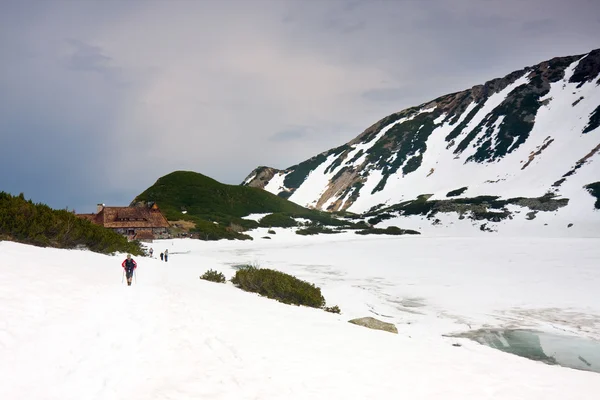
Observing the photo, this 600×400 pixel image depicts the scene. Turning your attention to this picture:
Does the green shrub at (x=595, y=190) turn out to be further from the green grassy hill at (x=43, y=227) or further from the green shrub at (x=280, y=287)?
the green grassy hill at (x=43, y=227)

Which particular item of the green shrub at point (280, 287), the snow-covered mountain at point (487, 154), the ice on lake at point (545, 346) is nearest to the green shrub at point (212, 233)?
the snow-covered mountain at point (487, 154)

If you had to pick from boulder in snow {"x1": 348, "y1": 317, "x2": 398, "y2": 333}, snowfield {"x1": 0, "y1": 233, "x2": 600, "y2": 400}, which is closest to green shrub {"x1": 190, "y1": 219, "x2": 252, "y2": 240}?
snowfield {"x1": 0, "y1": 233, "x2": 600, "y2": 400}

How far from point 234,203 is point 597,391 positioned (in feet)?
318

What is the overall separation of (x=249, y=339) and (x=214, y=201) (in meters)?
91.0

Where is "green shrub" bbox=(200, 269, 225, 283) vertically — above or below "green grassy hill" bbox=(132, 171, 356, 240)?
below

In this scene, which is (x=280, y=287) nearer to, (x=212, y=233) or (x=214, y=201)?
(x=212, y=233)

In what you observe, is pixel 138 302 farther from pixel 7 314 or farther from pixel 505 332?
pixel 505 332

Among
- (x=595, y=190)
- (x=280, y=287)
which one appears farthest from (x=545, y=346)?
(x=595, y=190)

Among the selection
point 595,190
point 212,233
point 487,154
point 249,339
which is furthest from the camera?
point 487,154

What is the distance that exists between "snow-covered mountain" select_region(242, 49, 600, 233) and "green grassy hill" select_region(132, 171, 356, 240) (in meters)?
25.2

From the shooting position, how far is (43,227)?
18.5 metres

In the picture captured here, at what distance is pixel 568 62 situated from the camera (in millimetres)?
119125

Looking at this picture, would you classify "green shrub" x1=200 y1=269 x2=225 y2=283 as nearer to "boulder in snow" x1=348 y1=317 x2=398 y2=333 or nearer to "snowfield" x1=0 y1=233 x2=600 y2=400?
"snowfield" x1=0 y1=233 x2=600 y2=400

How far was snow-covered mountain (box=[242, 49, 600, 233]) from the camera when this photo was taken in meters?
73.4
